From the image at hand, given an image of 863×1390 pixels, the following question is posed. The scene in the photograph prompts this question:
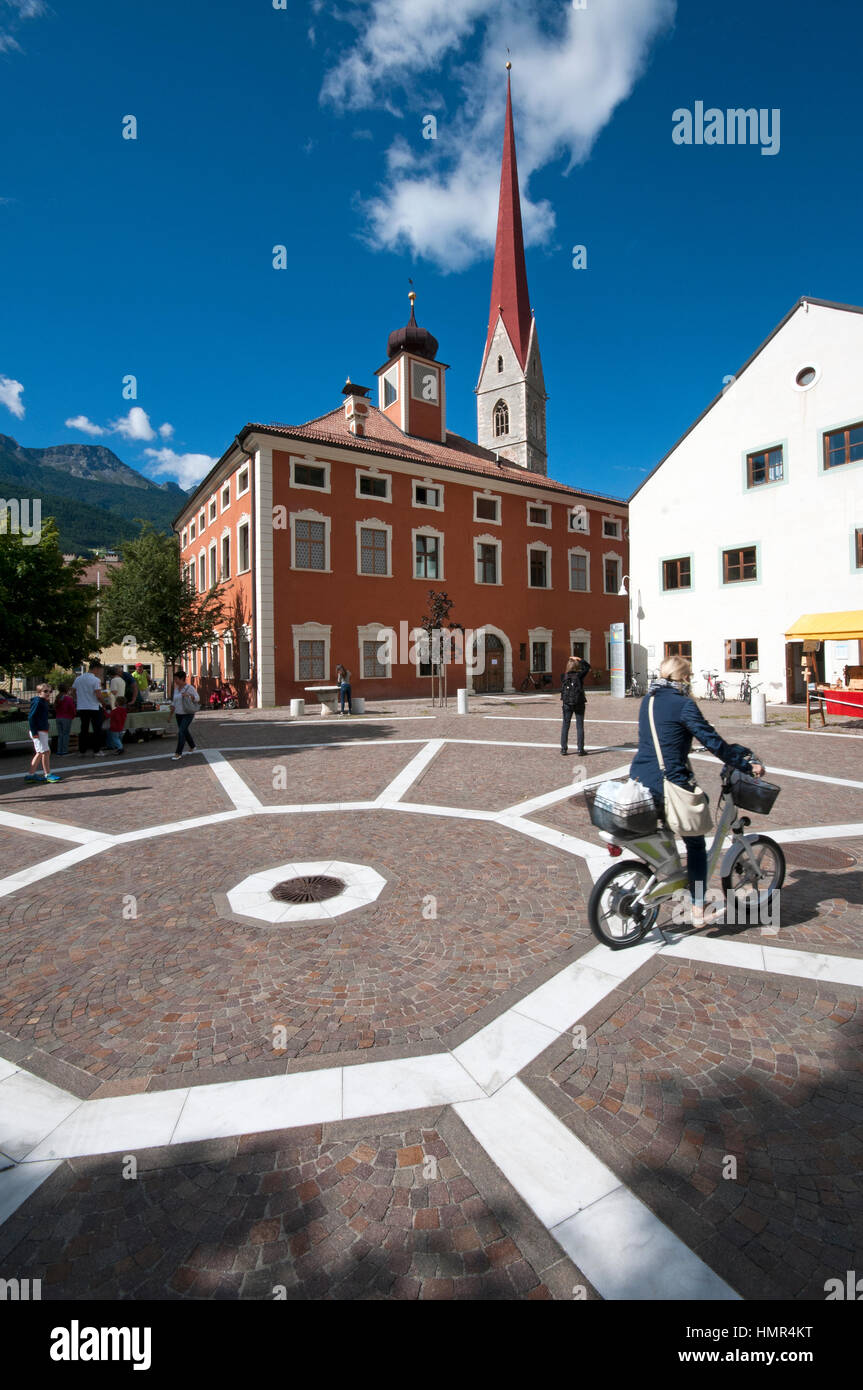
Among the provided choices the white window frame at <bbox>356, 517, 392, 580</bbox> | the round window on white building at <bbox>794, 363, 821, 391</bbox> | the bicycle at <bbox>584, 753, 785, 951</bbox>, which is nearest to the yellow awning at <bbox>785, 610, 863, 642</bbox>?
the round window on white building at <bbox>794, 363, 821, 391</bbox>

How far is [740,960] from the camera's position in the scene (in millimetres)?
4184

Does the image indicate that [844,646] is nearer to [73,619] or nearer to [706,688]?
[706,688]

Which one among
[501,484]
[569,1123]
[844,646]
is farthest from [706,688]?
[569,1123]

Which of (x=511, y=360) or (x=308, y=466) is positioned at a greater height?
(x=511, y=360)

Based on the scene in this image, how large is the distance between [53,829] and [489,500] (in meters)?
29.3

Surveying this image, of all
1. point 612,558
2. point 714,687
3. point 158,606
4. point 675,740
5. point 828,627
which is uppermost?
point 612,558

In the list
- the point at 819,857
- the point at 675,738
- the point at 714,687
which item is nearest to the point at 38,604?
the point at 675,738

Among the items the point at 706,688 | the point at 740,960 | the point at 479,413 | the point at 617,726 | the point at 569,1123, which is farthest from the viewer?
the point at 479,413

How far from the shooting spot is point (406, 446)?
31531mm

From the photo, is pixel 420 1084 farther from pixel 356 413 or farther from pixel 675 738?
pixel 356 413

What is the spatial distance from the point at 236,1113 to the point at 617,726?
15.9 metres

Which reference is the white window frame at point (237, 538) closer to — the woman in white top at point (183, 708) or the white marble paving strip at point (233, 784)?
the woman in white top at point (183, 708)

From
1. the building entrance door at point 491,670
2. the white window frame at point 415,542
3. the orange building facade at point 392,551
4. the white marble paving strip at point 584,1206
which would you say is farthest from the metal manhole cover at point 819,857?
the building entrance door at point 491,670
